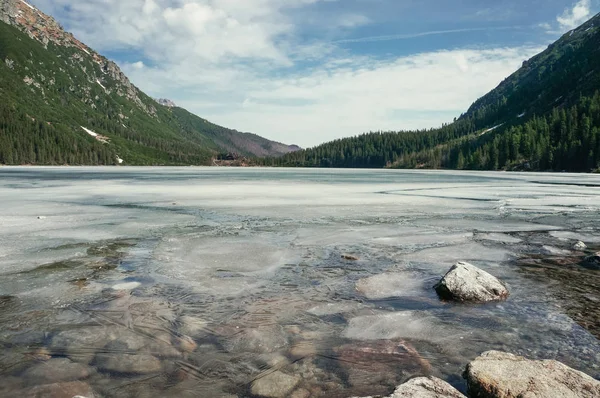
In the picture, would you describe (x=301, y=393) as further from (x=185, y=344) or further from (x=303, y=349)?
(x=185, y=344)

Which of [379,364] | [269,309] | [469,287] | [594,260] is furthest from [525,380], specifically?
[594,260]

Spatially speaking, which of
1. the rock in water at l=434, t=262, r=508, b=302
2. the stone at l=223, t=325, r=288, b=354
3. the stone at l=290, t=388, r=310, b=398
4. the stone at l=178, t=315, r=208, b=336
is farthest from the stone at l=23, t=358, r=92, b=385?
the rock in water at l=434, t=262, r=508, b=302

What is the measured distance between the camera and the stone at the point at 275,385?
202 inches

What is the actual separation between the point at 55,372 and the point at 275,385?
3048 mm

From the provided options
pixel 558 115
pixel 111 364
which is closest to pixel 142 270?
pixel 111 364

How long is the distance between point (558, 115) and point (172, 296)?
189636 mm

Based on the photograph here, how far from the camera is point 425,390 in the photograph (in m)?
4.65

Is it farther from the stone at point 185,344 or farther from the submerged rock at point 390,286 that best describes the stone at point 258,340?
the submerged rock at point 390,286

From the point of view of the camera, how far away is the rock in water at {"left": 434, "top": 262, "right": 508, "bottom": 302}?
343 inches

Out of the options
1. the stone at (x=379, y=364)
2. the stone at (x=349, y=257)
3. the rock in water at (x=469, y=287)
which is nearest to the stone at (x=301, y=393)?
the stone at (x=379, y=364)

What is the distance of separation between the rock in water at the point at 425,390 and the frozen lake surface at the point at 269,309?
55 cm

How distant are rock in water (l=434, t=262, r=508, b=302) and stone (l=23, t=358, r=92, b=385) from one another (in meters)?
7.01

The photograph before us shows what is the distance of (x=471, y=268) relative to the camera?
30.7 ft

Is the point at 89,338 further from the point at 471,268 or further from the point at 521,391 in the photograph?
the point at 471,268
